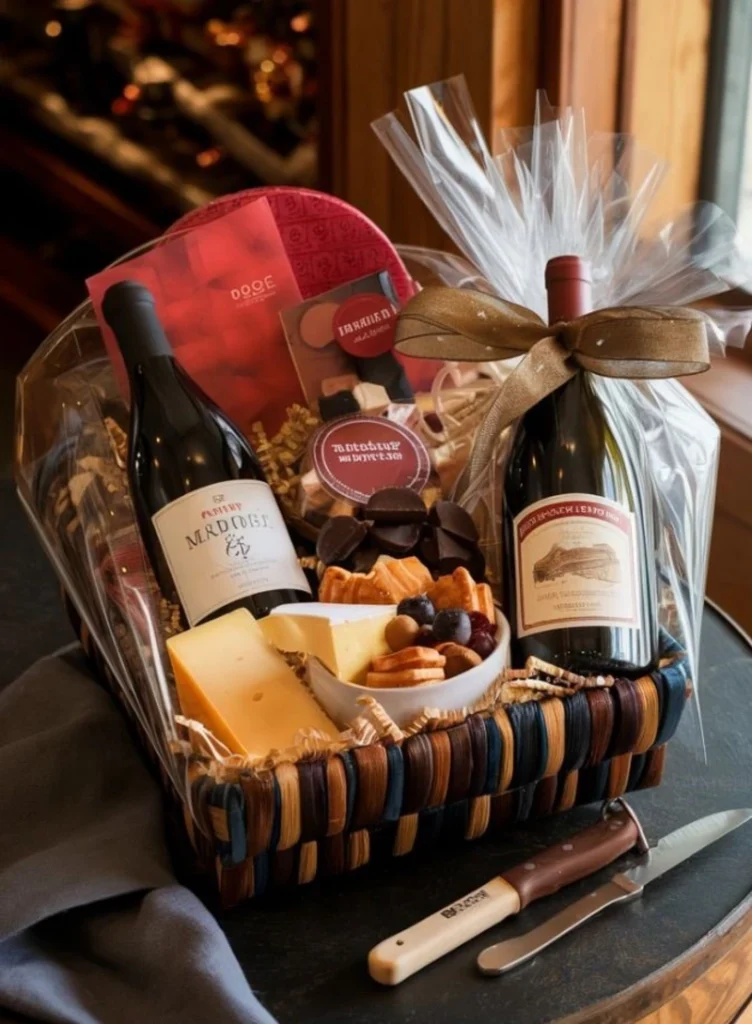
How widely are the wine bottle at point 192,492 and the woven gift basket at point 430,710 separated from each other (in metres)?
0.03

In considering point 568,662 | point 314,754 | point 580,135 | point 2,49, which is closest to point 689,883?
point 568,662

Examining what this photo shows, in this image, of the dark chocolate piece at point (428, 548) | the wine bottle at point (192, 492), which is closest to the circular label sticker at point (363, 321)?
the wine bottle at point (192, 492)

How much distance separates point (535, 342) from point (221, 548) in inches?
13.0

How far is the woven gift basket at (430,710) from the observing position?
722 mm

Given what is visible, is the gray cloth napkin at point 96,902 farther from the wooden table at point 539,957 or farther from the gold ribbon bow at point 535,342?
the gold ribbon bow at point 535,342

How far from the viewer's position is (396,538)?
97cm

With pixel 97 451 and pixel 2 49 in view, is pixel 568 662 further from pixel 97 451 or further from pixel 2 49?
pixel 2 49

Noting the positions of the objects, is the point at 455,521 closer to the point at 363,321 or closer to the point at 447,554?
the point at 447,554

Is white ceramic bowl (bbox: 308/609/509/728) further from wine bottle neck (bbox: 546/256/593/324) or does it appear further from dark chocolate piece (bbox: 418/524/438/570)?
→ wine bottle neck (bbox: 546/256/593/324)

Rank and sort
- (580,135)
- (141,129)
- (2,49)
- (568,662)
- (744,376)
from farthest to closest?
(2,49) < (141,129) < (744,376) < (580,135) < (568,662)

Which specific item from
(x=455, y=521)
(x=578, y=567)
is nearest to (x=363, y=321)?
(x=455, y=521)

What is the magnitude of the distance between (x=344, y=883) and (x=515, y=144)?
755 mm

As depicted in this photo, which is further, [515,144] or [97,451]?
[515,144]

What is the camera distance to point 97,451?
1059 mm
